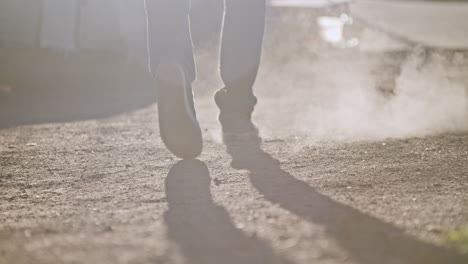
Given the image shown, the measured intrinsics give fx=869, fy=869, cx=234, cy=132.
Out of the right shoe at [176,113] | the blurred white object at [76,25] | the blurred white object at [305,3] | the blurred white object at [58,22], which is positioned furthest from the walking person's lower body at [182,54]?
the blurred white object at [305,3]

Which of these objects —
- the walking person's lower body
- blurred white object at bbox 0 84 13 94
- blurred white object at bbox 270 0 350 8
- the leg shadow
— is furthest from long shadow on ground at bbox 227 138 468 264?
blurred white object at bbox 270 0 350 8

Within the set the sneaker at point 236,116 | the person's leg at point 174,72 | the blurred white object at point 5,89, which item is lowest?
the blurred white object at point 5,89

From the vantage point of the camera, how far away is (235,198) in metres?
2.42

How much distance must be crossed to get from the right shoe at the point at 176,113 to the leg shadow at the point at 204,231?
319mm

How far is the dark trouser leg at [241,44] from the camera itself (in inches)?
141

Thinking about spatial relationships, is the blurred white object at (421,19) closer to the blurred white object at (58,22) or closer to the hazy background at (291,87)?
the hazy background at (291,87)

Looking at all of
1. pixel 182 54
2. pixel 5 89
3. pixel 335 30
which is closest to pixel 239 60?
pixel 182 54

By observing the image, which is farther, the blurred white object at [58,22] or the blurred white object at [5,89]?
the blurred white object at [58,22]

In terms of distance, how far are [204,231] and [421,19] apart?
1390 cm

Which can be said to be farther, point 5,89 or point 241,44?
point 5,89

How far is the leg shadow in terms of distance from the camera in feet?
5.71

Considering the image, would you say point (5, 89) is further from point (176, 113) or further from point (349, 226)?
point (349, 226)

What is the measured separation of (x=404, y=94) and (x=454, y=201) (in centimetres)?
311

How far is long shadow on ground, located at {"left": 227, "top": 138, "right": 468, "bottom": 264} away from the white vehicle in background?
13.0ft
